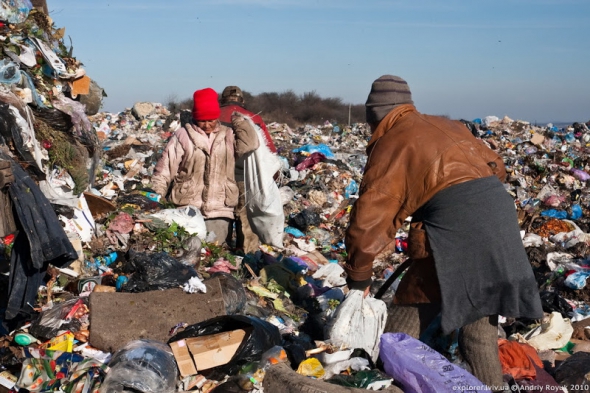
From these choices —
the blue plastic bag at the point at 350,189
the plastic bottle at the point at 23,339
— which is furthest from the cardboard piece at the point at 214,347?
the blue plastic bag at the point at 350,189

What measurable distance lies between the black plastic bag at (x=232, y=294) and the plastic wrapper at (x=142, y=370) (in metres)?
0.86

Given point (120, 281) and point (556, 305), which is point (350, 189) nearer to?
point (556, 305)

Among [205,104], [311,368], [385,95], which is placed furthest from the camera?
[205,104]

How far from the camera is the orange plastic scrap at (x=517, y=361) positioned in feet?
12.2

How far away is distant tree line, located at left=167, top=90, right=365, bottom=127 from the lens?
34812 mm

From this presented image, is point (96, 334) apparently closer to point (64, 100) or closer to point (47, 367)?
point (47, 367)

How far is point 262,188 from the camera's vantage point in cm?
557

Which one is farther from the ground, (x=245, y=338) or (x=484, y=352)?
(x=484, y=352)

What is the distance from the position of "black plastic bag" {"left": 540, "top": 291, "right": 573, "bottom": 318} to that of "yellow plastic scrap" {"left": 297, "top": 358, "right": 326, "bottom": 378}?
2.92 metres

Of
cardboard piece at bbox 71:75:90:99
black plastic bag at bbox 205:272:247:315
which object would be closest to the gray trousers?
black plastic bag at bbox 205:272:247:315

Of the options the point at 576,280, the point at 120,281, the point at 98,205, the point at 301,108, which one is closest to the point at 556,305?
the point at 576,280

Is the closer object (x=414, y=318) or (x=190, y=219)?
(x=414, y=318)

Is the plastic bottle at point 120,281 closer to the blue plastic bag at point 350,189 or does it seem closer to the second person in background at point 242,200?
the second person in background at point 242,200

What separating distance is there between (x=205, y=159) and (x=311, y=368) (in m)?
2.68
